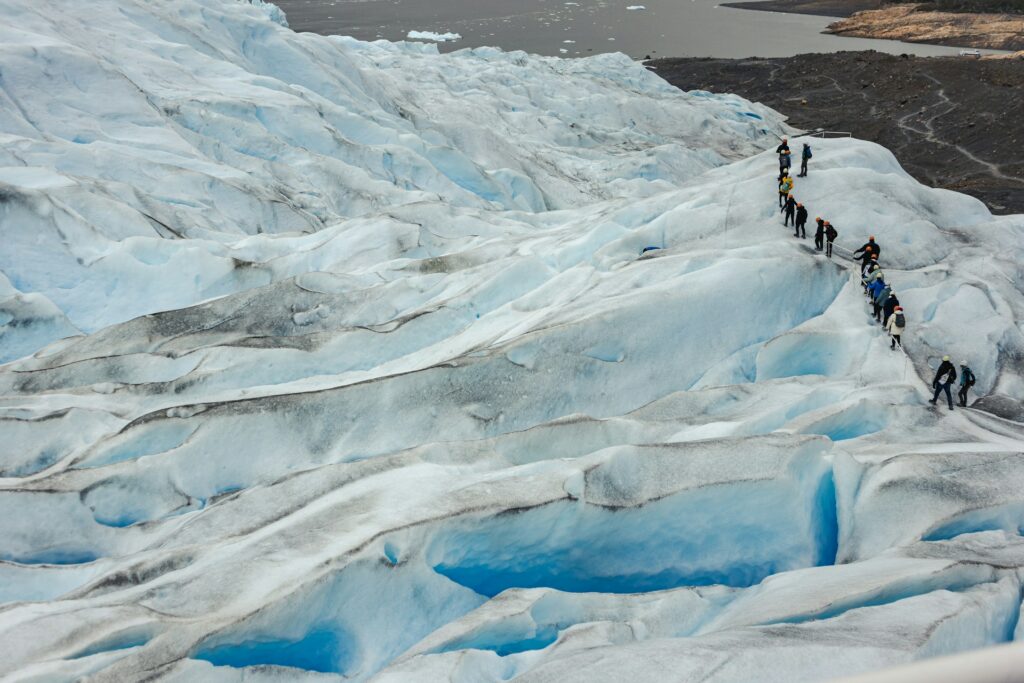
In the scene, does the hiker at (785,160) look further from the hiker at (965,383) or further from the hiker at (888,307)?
the hiker at (965,383)

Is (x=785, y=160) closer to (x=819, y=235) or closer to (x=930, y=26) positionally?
(x=819, y=235)

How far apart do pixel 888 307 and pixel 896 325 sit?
0.65m

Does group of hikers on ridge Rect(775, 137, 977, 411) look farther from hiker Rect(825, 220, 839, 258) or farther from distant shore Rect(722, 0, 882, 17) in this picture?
distant shore Rect(722, 0, 882, 17)

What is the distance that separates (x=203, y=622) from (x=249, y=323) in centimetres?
921

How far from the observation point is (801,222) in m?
15.5

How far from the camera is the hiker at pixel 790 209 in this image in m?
15.9

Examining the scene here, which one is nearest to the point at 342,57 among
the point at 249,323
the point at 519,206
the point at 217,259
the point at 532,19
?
the point at 519,206

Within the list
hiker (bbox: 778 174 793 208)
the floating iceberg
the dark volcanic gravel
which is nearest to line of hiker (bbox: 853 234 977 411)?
hiker (bbox: 778 174 793 208)

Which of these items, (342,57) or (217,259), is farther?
(342,57)

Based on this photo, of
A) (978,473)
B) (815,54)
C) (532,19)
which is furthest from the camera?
(532,19)

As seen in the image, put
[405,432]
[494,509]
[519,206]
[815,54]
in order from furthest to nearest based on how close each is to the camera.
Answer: [815,54] → [519,206] → [405,432] → [494,509]

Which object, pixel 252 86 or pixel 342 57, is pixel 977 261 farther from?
pixel 342 57

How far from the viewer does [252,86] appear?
95.9 feet

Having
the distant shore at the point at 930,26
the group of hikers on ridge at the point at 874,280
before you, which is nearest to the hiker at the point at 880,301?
the group of hikers on ridge at the point at 874,280
